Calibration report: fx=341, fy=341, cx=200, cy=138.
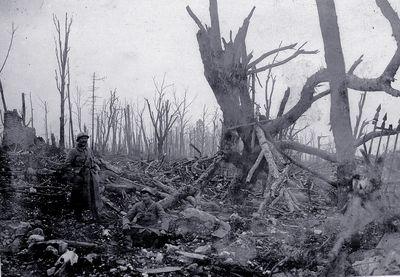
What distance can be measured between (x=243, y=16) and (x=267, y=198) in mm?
3605

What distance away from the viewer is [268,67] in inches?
257

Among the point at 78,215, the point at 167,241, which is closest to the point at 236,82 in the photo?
the point at 167,241

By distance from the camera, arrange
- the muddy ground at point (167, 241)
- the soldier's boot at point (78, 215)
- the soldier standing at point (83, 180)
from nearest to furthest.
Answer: the muddy ground at point (167, 241), the soldier's boot at point (78, 215), the soldier standing at point (83, 180)

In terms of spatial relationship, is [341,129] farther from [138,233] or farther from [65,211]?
[65,211]

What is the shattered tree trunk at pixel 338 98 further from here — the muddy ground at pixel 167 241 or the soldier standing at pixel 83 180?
the soldier standing at pixel 83 180

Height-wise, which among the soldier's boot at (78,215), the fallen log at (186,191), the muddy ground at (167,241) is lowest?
the muddy ground at (167,241)

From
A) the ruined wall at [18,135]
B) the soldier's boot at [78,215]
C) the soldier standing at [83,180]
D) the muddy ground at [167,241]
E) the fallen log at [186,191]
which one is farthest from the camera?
the ruined wall at [18,135]

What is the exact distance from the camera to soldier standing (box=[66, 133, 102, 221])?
5.34 metres

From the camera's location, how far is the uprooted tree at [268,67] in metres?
5.02

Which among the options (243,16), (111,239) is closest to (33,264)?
(111,239)

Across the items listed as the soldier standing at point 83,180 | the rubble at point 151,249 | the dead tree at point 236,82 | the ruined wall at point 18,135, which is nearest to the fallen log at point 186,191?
the rubble at point 151,249

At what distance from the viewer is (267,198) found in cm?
488

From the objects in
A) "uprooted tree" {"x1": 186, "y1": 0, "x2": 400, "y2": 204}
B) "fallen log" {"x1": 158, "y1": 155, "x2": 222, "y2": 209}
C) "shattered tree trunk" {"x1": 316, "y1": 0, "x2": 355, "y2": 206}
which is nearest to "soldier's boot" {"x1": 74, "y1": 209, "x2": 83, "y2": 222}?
"fallen log" {"x1": 158, "y1": 155, "x2": 222, "y2": 209}

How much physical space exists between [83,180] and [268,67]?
3.92 metres
